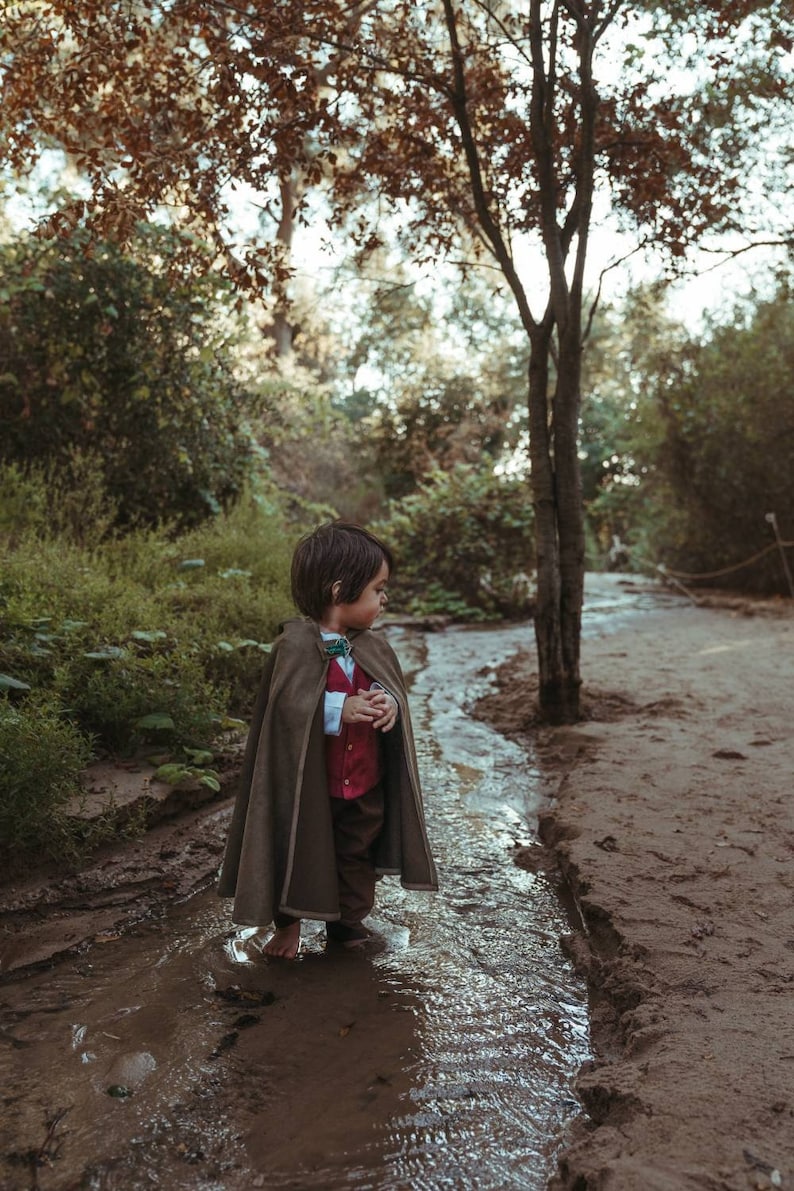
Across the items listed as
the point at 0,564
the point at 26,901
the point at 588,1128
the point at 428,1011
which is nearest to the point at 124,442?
the point at 0,564

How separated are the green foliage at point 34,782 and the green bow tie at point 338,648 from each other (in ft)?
3.95

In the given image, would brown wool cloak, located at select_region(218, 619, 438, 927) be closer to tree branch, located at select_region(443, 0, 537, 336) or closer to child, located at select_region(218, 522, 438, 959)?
child, located at select_region(218, 522, 438, 959)

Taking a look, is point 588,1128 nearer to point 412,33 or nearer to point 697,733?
point 697,733

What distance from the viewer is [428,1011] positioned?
107 inches

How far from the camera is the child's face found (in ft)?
9.99

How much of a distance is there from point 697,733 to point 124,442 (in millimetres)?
6425

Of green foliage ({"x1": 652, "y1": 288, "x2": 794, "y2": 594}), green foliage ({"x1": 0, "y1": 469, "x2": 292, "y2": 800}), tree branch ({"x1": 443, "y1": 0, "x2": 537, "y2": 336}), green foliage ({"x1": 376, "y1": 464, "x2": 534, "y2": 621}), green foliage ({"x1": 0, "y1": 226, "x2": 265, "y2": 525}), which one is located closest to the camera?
green foliage ({"x1": 0, "y1": 469, "x2": 292, "y2": 800})

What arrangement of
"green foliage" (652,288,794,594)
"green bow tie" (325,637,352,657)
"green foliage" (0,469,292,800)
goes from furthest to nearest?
"green foliage" (652,288,794,594) → "green foliage" (0,469,292,800) → "green bow tie" (325,637,352,657)

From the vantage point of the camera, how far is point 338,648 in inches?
120

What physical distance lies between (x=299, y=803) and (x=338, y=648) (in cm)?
52

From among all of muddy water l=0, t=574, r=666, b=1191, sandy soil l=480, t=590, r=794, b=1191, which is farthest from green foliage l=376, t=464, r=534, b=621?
muddy water l=0, t=574, r=666, b=1191

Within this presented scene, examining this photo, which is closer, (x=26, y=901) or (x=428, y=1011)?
(x=428, y=1011)

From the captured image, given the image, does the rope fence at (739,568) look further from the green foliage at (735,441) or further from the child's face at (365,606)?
the child's face at (365,606)

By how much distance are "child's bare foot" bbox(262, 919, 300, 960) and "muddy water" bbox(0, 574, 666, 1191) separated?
77mm
